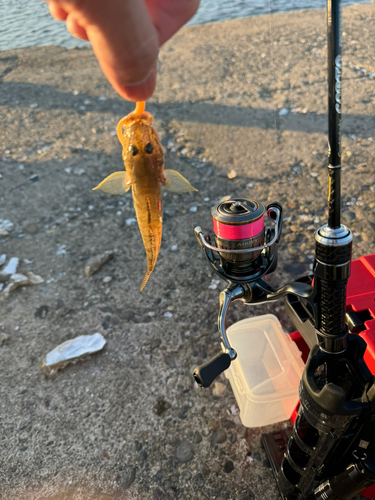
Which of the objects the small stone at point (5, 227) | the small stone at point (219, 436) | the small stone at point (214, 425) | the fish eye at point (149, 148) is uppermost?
the fish eye at point (149, 148)

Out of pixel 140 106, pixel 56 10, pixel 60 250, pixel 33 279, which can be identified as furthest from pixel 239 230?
pixel 60 250

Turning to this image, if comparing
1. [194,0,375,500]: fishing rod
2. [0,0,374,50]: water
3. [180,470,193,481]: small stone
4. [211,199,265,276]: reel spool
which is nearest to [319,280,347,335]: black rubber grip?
[194,0,375,500]: fishing rod

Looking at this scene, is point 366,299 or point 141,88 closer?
point 141,88

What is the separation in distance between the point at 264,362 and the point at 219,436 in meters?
0.46

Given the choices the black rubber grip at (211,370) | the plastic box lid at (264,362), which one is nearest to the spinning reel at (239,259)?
the black rubber grip at (211,370)

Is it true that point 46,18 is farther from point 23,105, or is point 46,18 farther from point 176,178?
point 176,178

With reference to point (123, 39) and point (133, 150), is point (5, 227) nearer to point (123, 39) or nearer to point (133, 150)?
point (133, 150)

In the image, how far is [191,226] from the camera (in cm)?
337

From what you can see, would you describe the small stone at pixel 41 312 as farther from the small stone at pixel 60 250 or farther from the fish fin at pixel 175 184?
the fish fin at pixel 175 184

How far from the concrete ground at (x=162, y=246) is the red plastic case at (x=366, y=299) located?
72 cm

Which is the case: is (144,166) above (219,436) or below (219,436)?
above

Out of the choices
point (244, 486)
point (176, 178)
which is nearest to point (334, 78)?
point (176, 178)

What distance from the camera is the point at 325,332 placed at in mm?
1148

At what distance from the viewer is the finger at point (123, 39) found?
0.49 m
